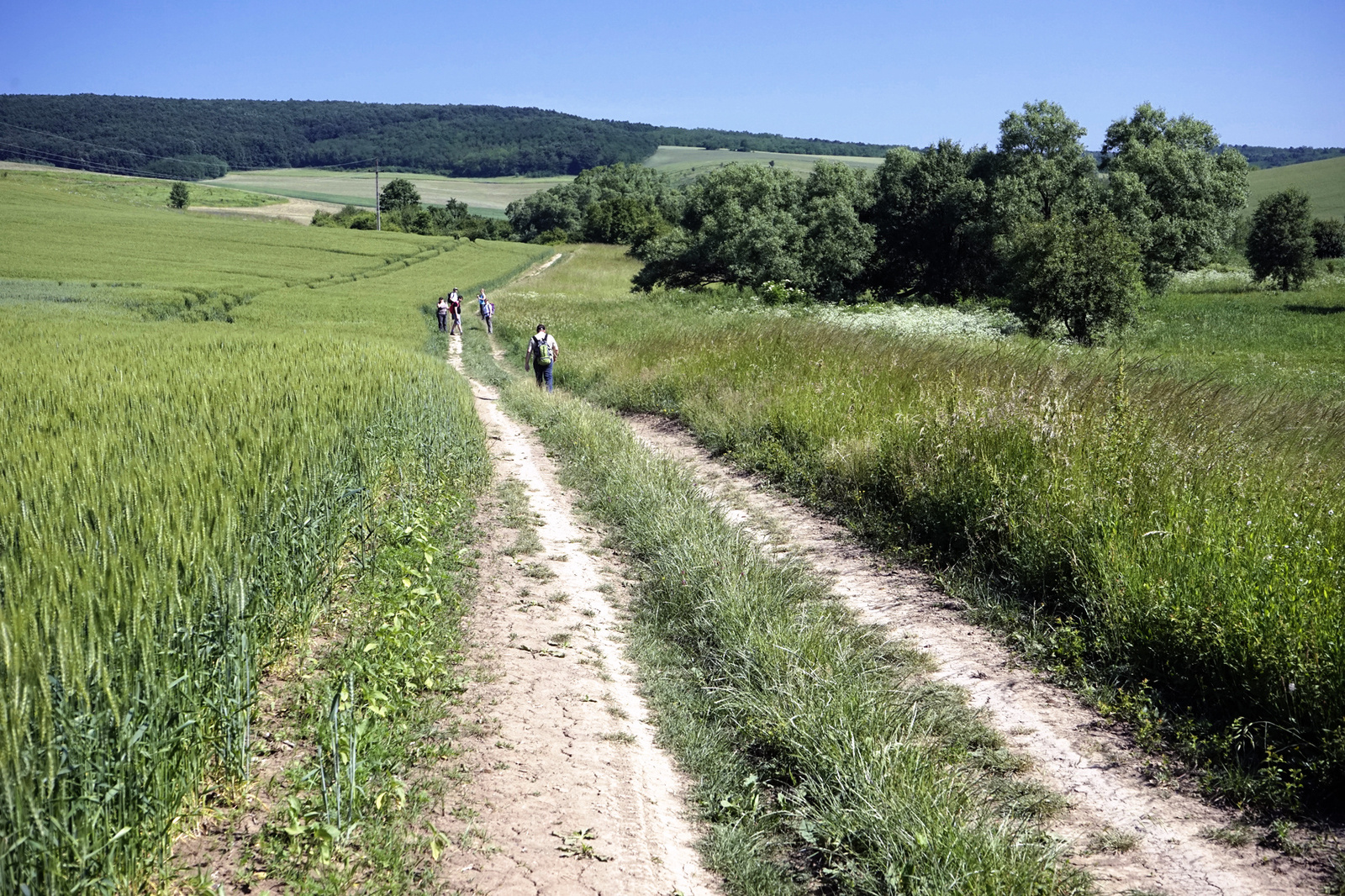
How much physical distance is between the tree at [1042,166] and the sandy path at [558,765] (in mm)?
37436

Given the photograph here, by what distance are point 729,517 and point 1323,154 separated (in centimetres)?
20092

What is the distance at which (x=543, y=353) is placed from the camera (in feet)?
56.8

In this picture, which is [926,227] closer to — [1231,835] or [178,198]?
[1231,835]

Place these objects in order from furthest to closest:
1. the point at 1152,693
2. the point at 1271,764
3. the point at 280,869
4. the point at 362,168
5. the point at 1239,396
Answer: the point at 362,168, the point at 1239,396, the point at 1152,693, the point at 1271,764, the point at 280,869

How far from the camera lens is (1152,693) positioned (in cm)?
479

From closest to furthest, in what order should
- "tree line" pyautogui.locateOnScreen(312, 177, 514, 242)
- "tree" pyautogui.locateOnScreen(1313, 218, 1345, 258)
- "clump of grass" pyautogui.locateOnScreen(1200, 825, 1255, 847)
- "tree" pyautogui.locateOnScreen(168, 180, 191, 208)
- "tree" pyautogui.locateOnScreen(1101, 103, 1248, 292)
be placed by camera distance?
"clump of grass" pyautogui.locateOnScreen(1200, 825, 1255, 847) < "tree" pyautogui.locateOnScreen(1101, 103, 1248, 292) < "tree" pyautogui.locateOnScreen(1313, 218, 1345, 258) < "tree" pyautogui.locateOnScreen(168, 180, 191, 208) < "tree line" pyautogui.locateOnScreen(312, 177, 514, 242)

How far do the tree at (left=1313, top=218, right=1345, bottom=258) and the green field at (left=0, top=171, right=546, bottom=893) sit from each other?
5923 cm

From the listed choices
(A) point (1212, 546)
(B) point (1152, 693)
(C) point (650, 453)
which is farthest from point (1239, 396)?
(C) point (650, 453)

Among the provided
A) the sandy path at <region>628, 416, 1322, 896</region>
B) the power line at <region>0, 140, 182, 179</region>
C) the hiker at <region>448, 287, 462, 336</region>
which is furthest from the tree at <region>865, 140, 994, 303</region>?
the power line at <region>0, 140, 182, 179</region>

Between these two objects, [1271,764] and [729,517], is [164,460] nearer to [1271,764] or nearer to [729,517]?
[729,517]

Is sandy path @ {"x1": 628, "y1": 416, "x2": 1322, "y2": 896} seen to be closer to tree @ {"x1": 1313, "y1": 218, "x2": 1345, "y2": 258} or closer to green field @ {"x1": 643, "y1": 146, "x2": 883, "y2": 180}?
tree @ {"x1": 1313, "y1": 218, "x2": 1345, "y2": 258}

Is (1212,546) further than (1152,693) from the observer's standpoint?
Yes

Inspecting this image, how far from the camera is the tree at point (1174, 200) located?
34.3 metres

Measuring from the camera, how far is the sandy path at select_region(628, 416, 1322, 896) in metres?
3.47
